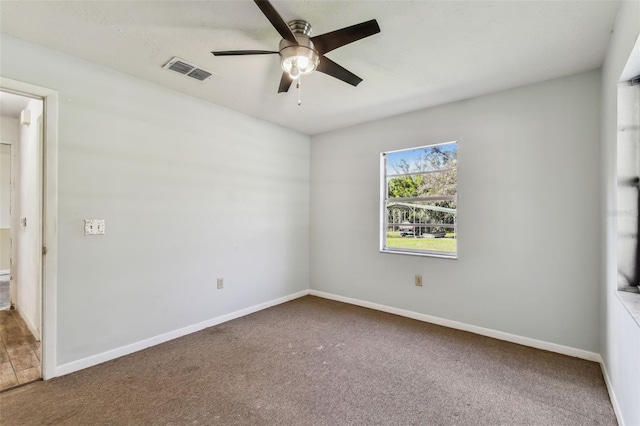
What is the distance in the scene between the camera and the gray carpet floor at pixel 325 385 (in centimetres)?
185

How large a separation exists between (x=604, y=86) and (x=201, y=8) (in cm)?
311

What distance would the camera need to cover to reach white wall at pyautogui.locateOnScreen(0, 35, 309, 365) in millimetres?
2387

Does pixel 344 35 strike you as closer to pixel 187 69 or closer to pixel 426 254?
pixel 187 69

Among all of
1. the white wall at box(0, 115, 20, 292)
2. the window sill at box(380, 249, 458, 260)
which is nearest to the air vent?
the window sill at box(380, 249, 458, 260)

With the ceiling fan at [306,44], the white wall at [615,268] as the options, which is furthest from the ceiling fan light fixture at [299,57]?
the white wall at [615,268]

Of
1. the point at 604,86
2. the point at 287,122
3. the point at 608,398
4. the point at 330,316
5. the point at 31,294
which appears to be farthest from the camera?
the point at 287,122

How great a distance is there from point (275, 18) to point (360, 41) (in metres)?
0.79

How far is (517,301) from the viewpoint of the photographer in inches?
114

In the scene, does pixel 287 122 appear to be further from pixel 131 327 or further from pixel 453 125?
pixel 131 327

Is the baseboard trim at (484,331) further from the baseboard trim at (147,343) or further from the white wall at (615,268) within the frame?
the baseboard trim at (147,343)

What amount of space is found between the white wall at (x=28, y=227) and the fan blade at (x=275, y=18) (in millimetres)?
2473

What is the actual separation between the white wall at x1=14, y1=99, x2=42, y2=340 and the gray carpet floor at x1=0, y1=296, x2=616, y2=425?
1.25 m

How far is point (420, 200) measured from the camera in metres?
3.67

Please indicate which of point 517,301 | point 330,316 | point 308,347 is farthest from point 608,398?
point 330,316
